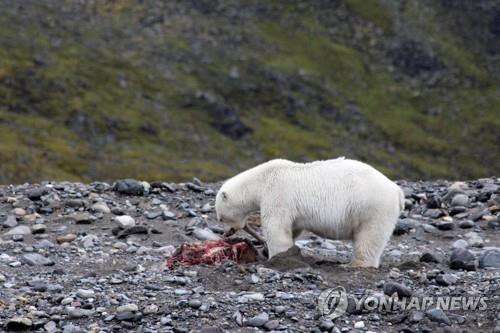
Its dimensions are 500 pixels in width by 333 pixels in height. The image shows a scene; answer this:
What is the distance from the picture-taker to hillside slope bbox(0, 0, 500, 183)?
113 m

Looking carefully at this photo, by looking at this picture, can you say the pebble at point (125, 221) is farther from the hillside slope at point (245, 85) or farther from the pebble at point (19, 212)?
the hillside slope at point (245, 85)

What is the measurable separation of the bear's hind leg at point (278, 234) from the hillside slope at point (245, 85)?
8492 cm

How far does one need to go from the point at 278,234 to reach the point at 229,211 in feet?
4.90

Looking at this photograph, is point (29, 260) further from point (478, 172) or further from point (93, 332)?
point (478, 172)

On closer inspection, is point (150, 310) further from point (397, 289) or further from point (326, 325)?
point (397, 289)

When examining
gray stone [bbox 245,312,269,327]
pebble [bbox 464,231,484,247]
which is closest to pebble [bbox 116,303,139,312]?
gray stone [bbox 245,312,269,327]

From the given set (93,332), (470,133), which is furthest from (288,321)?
(470,133)

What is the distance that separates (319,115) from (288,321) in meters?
121

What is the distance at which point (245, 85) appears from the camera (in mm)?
130500

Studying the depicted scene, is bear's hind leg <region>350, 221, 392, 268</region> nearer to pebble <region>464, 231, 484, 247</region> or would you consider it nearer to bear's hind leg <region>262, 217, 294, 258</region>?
bear's hind leg <region>262, 217, 294, 258</region>

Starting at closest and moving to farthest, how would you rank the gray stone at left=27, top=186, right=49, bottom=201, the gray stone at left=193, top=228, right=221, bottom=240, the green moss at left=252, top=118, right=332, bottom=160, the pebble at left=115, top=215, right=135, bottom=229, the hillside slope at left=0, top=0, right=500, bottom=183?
the gray stone at left=193, top=228, right=221, bottom=240 → the pebble at left=115, top=215, right=135, bottom=229 → the gray stone at left=27, top=186, right=49, bottom=201 → the hillside slope at left=0, top=0, right=500, bottom=183 → the green moss at left=252, top=118, right=332, bottom=160

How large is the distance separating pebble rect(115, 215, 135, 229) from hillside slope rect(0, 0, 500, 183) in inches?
3165

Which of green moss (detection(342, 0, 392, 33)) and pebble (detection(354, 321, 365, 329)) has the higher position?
green moss (detection(342, 0, 392, 33))

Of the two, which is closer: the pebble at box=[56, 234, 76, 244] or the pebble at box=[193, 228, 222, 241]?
the pebble at box=[56, 234, 76, 244]
